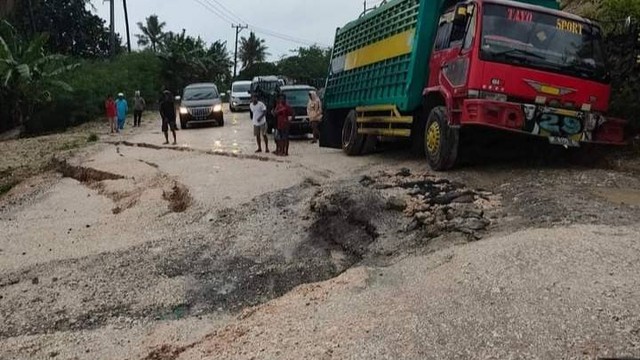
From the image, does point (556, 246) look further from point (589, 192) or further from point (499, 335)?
point (589, 192)

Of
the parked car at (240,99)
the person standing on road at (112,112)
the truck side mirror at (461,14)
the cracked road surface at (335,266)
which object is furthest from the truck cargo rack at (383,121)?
the parked car at (240,99)

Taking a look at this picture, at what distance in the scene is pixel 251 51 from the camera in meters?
69.8

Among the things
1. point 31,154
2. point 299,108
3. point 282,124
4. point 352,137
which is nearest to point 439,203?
point 352,137

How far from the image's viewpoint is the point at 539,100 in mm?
8469

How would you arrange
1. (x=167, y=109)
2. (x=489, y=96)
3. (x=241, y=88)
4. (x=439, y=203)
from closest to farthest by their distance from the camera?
1. (x=439, y=203)
2. (x=489, y=96)
3. (x=167, y=109)
4. (x=241, y=88)

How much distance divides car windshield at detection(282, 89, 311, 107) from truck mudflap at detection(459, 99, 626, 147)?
11.3 meters

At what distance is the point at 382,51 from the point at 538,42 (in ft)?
12.9

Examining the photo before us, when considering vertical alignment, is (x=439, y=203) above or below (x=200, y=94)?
above

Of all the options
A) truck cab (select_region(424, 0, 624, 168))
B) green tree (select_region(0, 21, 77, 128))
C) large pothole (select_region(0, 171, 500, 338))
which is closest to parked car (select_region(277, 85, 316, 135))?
truck cab (select_region(424, 0, 624, 168))

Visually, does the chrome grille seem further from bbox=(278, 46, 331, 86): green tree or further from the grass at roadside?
bbox=(278, 46, 331, 86): green tree

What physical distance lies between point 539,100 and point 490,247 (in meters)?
3.84

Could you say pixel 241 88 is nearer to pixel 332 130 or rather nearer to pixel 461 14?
pixel 332 130

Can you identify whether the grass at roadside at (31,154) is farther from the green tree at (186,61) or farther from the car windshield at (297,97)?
the green tree at (186,61)

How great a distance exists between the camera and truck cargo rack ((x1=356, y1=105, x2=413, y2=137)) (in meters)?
11.0
